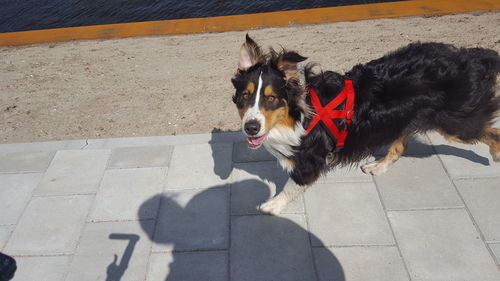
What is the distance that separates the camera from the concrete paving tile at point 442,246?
3398mm

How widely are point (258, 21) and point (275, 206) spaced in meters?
5.28

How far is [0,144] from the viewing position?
5461 mm

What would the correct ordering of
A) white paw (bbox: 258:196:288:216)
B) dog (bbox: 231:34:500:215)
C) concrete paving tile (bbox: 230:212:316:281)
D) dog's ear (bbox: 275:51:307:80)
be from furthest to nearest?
white paw (bbox: 258:196:288:216) < concrete paving tile (bbox: 230:212:316:281) < dog (bbox: 231:34:500:215) < dog's ear (bbox: 275:51:307:80)

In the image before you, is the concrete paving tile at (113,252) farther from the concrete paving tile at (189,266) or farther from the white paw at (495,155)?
the white paw at (495,155)

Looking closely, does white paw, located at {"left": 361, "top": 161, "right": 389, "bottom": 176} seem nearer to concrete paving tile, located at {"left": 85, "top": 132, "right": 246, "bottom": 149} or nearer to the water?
concrete paving tile, located at {"left": 85, "top": 132, "right": 246, "bottom": 149}

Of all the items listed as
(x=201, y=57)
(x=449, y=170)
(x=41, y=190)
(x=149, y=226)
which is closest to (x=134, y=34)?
(x=201, y=57)

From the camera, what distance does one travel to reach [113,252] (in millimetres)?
3861

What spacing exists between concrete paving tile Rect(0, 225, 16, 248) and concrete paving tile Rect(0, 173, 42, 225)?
68mm

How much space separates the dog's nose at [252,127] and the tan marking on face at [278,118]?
0.11 m

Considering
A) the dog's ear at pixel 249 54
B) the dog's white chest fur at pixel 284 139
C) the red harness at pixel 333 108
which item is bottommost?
the dog's white chest fur at pixel 284 139

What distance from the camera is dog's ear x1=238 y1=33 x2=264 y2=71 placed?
333 cm

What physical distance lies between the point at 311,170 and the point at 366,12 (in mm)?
5541

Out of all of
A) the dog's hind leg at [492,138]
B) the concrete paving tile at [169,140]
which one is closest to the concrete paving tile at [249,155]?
the concrete paving tile at [169,140]

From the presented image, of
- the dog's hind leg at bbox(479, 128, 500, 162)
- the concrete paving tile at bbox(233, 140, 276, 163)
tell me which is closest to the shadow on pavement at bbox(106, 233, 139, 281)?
the concrete paving tile at bbox(233, 140, 276, 163)
